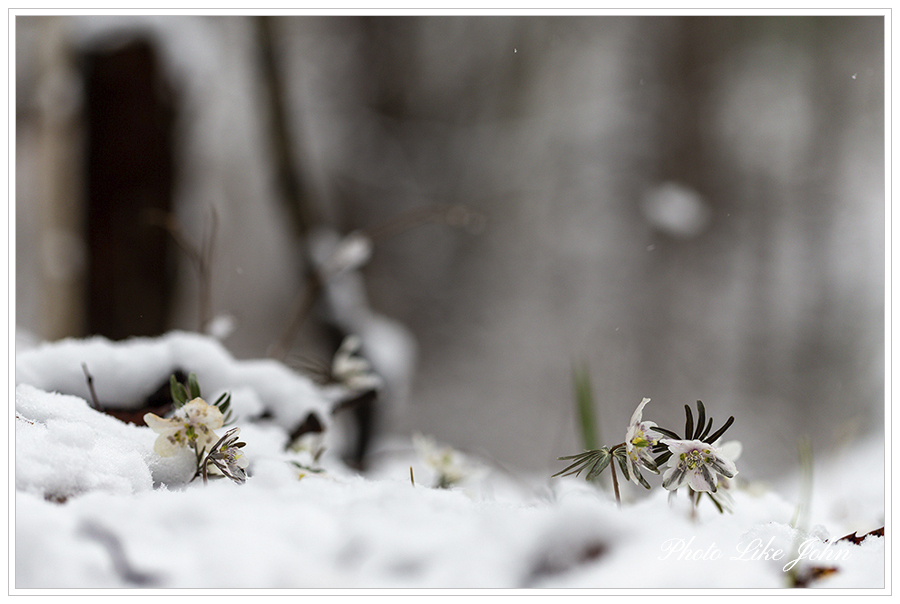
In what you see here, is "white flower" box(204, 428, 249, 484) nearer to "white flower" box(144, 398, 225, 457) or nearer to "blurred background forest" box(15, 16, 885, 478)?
"white flower" box(144, 398, 225, 457)

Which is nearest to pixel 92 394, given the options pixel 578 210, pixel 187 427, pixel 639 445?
pixel 187 427

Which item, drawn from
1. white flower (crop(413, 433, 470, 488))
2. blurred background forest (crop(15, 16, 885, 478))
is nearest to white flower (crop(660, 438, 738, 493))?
white flower (crop(413, 433, 470, 488))

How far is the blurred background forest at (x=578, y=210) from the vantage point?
197cm

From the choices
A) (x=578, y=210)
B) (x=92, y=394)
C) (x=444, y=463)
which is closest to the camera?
(x=92, y=394)

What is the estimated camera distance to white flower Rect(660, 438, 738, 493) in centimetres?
30

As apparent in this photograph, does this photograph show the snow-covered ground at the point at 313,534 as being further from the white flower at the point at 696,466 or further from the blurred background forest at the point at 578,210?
the blurred background forest at the point at 578,210

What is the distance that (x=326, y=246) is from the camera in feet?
4.08

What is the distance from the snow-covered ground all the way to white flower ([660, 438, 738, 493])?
26 millimetres

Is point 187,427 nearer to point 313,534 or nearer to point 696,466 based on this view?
point 313,534

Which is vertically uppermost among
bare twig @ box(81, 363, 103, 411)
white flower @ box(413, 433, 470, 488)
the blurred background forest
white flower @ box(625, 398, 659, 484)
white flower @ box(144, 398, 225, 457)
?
the blurred background forest

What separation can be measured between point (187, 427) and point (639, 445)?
0.27 meters

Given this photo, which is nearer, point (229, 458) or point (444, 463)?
point (229, 458)

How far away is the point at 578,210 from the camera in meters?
2.46
